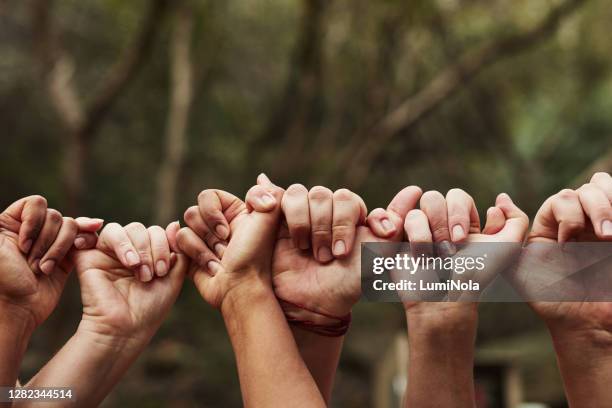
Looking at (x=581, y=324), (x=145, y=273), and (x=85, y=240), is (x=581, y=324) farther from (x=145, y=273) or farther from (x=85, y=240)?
(x=85, y=240)

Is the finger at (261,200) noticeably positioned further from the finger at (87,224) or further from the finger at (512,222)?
the finger at (512,222)

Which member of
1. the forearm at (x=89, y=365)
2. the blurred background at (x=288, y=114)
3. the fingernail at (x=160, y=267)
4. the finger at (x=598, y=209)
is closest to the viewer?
the finger at (x=598, y=209)

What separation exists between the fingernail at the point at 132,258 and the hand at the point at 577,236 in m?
0.75

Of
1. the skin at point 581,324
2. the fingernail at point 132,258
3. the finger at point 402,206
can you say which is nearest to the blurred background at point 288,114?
the fingernail at point 132,258

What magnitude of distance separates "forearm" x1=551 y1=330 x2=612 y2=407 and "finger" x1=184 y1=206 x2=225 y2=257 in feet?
2.20

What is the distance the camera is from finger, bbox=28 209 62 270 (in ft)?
4.44

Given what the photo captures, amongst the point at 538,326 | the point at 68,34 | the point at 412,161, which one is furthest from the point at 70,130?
the point at 538,326

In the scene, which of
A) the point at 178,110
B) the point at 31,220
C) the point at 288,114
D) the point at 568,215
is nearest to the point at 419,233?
the point at 568,215

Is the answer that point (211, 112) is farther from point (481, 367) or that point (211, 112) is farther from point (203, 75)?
point (481, 367)

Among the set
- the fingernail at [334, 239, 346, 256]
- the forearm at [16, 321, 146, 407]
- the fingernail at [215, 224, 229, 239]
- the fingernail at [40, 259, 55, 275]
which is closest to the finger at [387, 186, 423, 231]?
the fingernail at [334, 239, 346, 256]

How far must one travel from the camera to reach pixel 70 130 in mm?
5164

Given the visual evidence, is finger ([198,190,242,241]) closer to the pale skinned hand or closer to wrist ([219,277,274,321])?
the pale skinned hand

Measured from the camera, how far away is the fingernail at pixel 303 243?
1.34 meters

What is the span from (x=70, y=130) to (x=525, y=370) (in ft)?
15.4
